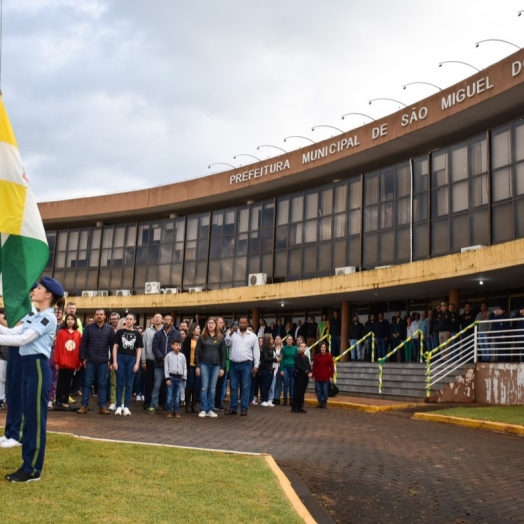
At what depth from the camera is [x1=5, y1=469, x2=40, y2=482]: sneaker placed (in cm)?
600

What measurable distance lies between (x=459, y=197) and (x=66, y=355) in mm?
15988

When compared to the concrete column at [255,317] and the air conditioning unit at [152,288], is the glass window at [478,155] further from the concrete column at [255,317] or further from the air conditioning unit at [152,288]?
the air conditioning unit at [152,288]

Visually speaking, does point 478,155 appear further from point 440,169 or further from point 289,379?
point 289,379

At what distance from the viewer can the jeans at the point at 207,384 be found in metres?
13.7

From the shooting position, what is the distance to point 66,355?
13.3 meters

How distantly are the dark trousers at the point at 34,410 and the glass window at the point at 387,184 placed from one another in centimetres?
2284

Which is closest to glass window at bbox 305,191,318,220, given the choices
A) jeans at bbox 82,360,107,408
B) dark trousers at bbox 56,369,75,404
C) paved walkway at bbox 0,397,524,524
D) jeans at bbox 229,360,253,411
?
paved walkway at bbox 0,397,524,524

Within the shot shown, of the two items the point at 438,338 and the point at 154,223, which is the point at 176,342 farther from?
the point at 154,223

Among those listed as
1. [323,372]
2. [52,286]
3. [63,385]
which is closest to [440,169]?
[323,372]

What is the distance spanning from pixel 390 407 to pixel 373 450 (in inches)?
312

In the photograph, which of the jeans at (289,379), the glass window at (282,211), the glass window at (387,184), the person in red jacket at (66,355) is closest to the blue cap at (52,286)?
the person in red jacket at (66,355)

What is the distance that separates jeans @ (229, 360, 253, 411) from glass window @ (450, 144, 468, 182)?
13.3m

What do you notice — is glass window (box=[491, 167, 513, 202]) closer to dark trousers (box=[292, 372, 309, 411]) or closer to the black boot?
dark trousers (box=[292, 372, 309, 411])

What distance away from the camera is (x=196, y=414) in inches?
553
